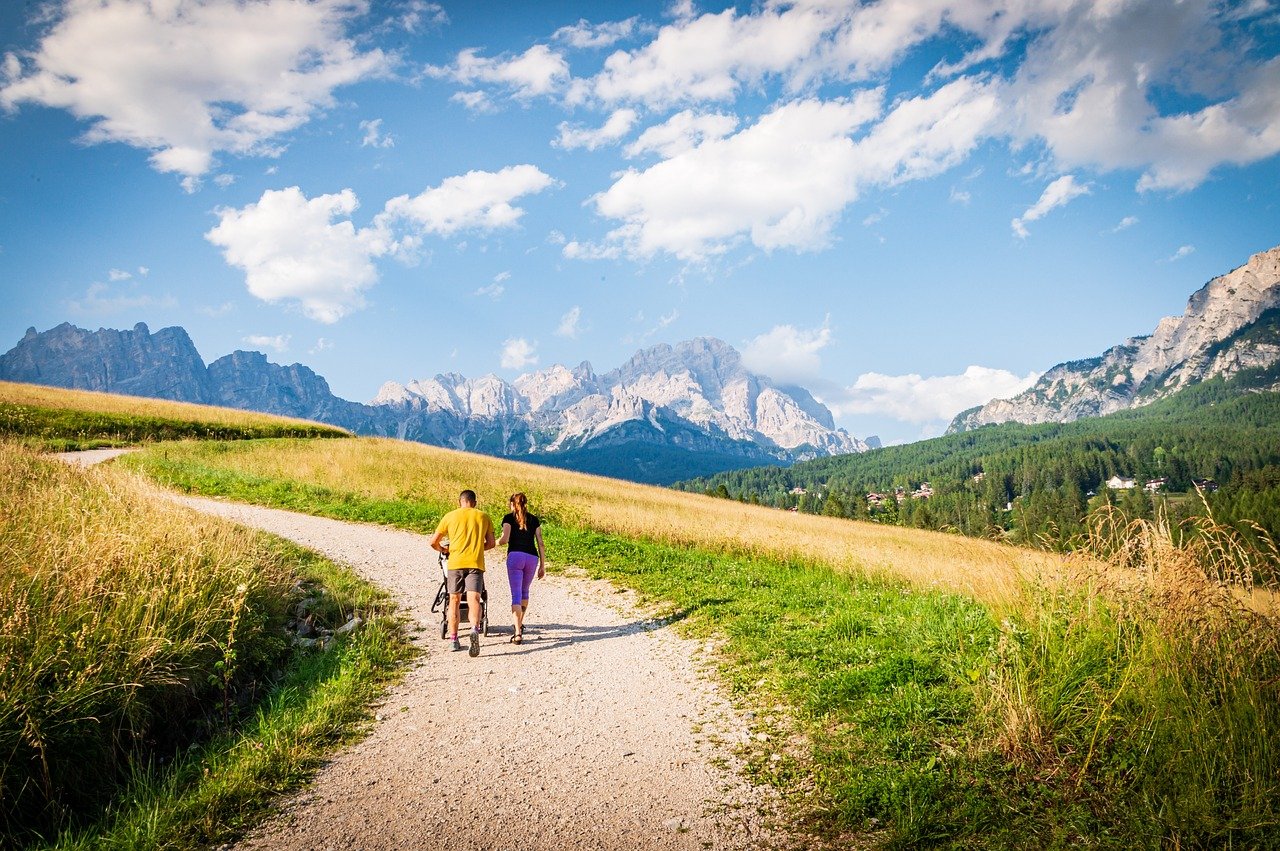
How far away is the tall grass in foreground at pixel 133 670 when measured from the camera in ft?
16.9

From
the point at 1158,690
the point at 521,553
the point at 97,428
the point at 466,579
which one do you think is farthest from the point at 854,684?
the point at 97,428

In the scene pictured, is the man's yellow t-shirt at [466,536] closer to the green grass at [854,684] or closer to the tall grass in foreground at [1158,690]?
the green grass at [854,684]

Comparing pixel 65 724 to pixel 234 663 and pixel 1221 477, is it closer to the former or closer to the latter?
pixel 234 663

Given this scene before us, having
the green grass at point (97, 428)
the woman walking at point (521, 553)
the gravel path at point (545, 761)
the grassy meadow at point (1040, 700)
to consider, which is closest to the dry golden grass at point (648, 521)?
the grassy meadow at point (1040, 700)

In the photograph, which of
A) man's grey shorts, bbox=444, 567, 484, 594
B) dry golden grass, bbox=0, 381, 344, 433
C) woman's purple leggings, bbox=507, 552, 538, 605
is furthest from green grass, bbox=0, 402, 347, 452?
woman's purple leggings, bbox=507, 552, 538, 605

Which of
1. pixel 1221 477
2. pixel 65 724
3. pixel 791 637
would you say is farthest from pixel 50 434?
pixel 1221 477

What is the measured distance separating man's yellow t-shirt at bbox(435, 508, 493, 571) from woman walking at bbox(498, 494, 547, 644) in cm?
39

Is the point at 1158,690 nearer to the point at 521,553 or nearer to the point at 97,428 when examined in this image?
the point at 521,553

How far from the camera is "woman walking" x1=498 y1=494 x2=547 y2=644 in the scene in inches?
404

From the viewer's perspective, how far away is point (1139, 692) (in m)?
5.37

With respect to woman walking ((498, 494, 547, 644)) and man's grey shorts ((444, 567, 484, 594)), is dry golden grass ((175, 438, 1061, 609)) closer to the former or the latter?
woman walking ((498, 494, 547, 644))

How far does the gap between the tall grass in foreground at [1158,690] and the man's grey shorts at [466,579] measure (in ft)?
24.1

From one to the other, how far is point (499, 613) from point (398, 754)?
6.18 m

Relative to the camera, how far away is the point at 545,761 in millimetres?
6141
